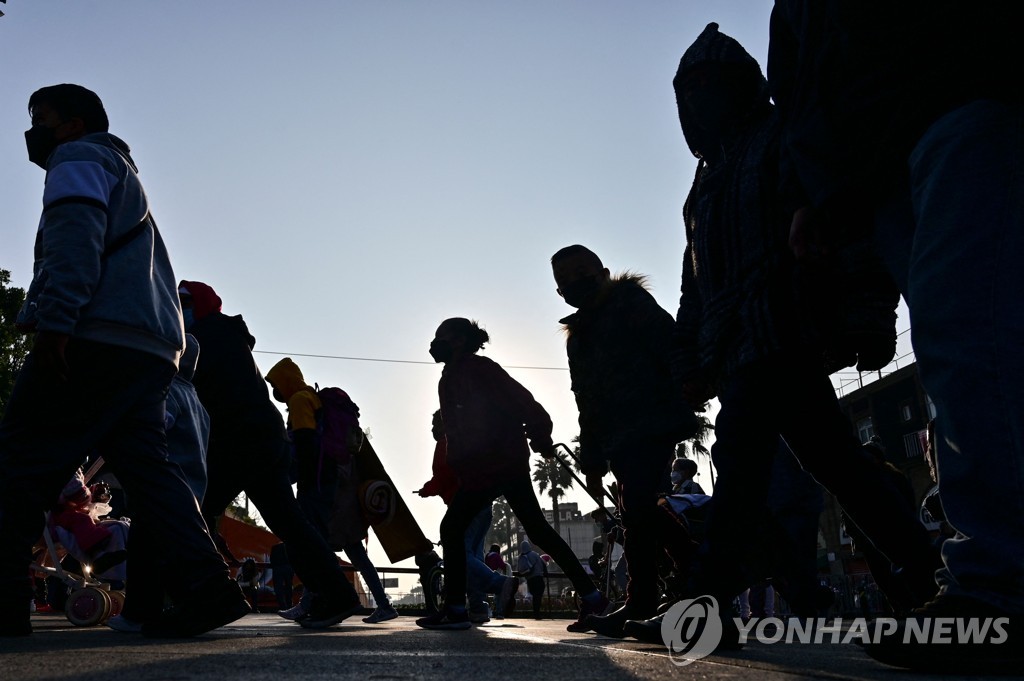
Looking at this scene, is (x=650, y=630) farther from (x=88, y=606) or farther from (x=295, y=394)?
(x=295, y=394)

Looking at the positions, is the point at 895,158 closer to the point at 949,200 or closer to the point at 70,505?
the point at 949,200

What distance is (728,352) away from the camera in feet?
9.37

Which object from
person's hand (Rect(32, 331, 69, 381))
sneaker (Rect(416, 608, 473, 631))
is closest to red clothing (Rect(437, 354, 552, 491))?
sneaker (Rect(416, 608, 473, 631))

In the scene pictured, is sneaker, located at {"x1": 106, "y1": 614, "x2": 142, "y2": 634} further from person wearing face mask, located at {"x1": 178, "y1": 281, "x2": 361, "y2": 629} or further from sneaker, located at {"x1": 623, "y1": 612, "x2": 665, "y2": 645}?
sneaker, located at {"x1": 623, "y1": 612, "x2": 665, "y2": 645}

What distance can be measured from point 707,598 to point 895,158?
1345 millimetres

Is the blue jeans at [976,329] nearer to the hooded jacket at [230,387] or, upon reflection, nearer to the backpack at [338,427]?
the hooded jacket at [230,387]

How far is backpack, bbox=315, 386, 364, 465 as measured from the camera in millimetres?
7084

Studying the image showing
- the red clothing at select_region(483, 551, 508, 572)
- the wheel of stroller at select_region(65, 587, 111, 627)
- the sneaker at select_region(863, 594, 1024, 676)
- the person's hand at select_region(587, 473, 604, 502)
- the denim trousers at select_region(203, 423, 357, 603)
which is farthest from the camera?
the red clothing at select_region(483, 551, 508, 572)

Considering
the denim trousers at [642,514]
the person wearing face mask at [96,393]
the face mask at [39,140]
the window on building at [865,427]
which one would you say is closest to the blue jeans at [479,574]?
the denim trousers at [642,514]

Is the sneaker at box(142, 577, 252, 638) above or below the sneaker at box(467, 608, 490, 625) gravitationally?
above

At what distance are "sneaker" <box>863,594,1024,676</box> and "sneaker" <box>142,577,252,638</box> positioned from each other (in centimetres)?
236

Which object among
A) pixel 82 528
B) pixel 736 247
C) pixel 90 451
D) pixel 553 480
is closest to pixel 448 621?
Answer: pixel 90 451

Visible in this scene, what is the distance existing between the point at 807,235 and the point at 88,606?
4999 millimetres

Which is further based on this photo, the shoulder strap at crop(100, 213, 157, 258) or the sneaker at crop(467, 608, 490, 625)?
the sneaker at crop(467, 608, 490, 625)
